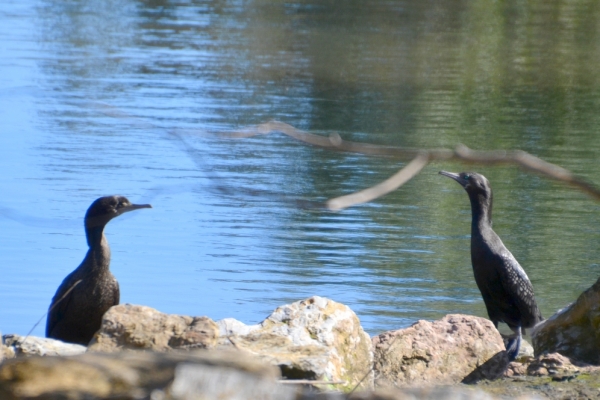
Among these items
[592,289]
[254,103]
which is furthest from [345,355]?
[254,103]

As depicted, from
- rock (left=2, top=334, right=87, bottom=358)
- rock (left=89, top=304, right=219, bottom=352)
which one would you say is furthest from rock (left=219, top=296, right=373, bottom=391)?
rock (left=2, top=334, right=87, bottom=358)

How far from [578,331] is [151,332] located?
2681 millimetres

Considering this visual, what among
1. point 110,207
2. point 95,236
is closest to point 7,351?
point 95,236

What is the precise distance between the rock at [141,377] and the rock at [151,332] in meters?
1.52

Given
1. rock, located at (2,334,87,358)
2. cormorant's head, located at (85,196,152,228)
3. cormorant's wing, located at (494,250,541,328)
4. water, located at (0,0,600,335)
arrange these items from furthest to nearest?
water, located at (0,0,600,335), cormorant's wing, located at (494,250,541,328), cormorant's head, located at (85,196,152,228), rock, located at (2,334,87,358)

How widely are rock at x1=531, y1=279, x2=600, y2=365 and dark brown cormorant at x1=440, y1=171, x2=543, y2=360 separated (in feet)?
2.37

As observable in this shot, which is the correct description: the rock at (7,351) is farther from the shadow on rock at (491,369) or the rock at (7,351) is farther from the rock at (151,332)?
the shadow on rock at (491,369)

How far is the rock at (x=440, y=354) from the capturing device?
5543 millimetres

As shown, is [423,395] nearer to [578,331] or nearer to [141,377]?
[141,377]

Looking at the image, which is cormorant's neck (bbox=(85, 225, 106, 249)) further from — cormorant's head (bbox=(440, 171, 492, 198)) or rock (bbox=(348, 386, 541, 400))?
rock (bbox=(348, 386, 541, 400))

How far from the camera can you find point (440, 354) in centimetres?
560

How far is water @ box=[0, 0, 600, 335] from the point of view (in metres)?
8.21

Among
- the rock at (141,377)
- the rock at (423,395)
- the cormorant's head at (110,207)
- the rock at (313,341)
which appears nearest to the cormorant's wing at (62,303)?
the cormorant's head at (110,207)

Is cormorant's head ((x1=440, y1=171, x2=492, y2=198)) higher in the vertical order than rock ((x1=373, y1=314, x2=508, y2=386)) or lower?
higher
